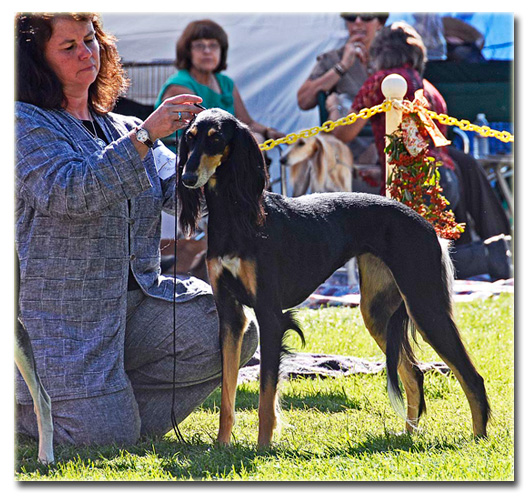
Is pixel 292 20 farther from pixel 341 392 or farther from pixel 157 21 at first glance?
pixel 341 392

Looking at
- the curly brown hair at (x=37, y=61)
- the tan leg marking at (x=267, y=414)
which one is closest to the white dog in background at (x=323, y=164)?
the curly brown hair at (x=37, y=61)

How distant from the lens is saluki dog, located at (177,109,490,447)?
107 inches

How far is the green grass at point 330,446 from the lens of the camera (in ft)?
8.29

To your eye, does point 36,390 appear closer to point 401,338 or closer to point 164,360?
point 164,360

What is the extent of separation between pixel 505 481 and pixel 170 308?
1.51 meters

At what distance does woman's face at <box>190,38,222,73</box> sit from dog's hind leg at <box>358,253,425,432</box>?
3.42m

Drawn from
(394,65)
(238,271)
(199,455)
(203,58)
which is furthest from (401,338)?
(203,58)

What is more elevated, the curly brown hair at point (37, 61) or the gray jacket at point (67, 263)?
the curly brown hair at point (37, 61)

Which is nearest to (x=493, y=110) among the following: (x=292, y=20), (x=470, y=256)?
(x=470, y=256)

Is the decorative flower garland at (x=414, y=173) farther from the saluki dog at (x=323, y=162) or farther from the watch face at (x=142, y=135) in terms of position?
the saluki dog at (x=323, y=162)

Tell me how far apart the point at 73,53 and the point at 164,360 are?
1.32 m

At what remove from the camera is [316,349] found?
468cm

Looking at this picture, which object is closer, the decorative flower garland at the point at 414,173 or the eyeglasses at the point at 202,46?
the decorative flower garland at the point at 414,173

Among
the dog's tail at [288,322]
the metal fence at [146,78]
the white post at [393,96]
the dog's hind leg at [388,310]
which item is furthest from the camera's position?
the metal fence at [146,78]
